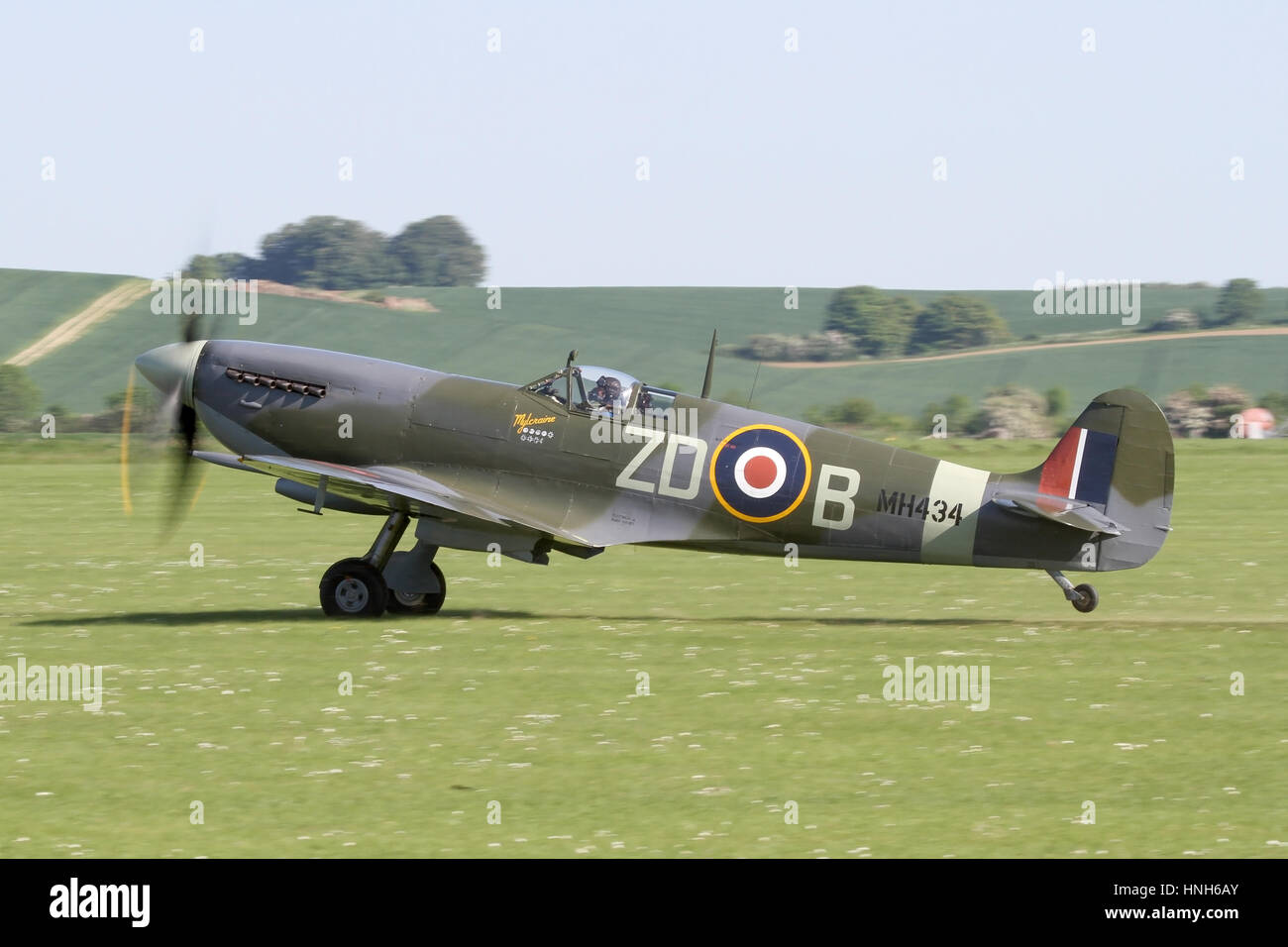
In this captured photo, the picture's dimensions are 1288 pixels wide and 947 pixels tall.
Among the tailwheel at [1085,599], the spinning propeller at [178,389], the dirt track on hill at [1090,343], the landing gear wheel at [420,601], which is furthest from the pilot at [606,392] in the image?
the dirt track on hill at [1090,343]

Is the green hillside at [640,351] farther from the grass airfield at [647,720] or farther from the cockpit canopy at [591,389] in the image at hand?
the cockpit canopy at [591,389]

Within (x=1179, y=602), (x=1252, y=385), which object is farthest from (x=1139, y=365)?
(x=1179, y=602)

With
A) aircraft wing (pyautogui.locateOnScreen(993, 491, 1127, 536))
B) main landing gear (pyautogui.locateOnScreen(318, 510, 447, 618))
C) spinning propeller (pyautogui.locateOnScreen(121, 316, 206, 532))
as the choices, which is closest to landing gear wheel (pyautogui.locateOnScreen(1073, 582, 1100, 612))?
aircraft wing (pyautogui.locateOnScreen(993, 491, 1127, 536))

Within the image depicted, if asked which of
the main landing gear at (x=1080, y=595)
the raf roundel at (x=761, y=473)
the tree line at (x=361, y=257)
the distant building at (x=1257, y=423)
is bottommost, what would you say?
Result: the main landing gear at (x=1080, y=595)

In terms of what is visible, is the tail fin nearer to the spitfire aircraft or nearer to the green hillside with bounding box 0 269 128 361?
the spitfire aircraft

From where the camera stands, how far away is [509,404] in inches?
598

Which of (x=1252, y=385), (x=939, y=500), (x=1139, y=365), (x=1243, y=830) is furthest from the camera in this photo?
(x=1139, y=365)

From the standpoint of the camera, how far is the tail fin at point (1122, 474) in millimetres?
14000

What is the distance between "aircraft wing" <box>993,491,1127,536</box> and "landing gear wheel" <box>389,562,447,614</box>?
5433 millimetres

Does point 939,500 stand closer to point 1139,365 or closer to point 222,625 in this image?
point 222,625

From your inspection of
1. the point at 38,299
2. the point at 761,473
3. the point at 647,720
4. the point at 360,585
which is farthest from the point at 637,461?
the point at 38,299

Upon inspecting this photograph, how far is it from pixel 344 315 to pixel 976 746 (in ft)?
198

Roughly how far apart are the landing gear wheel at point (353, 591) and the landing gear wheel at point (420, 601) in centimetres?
47

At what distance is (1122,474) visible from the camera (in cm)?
1412
